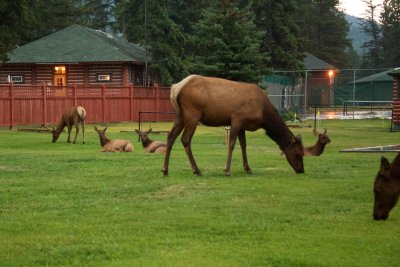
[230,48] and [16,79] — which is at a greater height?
[230,48]

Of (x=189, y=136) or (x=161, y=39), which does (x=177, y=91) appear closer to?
(x=189, y=136)

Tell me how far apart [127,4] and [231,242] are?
4304cm

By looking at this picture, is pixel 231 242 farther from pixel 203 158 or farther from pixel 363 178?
pixel 203 158

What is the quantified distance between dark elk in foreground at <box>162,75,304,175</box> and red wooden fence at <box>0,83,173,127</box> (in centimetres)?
2408

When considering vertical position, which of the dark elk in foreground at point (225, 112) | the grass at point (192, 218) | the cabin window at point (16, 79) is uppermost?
the cabin window at point (16, 79)

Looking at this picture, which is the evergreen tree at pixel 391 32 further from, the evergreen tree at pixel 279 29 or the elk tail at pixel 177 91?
the elk tail at pixel 177 91

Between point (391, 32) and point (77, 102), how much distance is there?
6750cm

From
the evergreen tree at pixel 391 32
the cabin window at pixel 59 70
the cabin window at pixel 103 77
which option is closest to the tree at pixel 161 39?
the cabin window at pixel 103 77

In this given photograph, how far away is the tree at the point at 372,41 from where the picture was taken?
9975cm

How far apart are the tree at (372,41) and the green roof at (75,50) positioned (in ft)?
192

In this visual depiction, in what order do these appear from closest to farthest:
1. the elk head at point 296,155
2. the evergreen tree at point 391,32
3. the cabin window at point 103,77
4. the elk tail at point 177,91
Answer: the elk tail at point 177,91 → the elk head at point 296,155 → the cabin window at point 103,77 → the evergreen tree at point 391,32

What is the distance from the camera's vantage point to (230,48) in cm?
3884

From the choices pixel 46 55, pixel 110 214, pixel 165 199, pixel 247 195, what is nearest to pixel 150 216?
pixel 110 214

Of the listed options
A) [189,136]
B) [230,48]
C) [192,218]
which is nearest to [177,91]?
[189,136]
